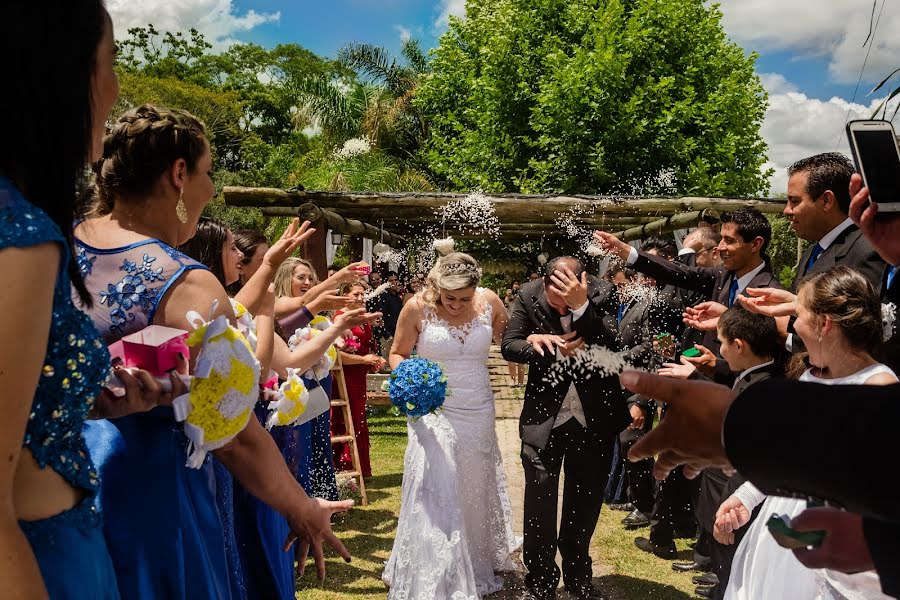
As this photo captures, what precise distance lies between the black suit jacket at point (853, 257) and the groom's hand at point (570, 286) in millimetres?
1260

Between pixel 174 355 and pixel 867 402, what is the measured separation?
1.63 m

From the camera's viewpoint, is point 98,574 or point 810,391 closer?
point 810,391

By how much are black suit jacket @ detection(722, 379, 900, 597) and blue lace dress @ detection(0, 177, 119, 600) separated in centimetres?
119

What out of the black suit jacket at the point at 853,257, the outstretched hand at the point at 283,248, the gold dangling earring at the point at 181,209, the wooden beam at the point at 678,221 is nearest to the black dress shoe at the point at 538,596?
the black suit jacket at the point at 853,257

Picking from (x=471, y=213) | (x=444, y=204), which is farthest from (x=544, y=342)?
(x=471, y=213)

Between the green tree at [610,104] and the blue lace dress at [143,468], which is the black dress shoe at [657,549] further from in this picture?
the green tree at [610,104]

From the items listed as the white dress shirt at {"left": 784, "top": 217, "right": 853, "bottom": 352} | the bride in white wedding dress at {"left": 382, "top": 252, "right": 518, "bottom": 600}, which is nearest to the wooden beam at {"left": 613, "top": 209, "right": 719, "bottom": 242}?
the bride in white wedding dress at {"left": 382, "top": 252, "right": 518, "bottom": 600}

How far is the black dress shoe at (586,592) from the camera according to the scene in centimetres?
518

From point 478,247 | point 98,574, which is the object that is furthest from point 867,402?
point 478,247

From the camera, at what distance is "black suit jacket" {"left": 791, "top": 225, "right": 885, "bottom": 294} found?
3.71m

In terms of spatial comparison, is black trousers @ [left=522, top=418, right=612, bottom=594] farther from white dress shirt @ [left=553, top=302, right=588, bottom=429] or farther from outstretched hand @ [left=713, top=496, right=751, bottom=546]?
outstretched hand @ [left=713, top=496, right=751, bottom=546]

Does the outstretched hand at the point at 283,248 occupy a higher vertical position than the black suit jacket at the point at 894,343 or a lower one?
higher

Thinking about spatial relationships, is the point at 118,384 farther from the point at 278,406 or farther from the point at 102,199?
the point at 278,406

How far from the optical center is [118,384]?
182 cm
